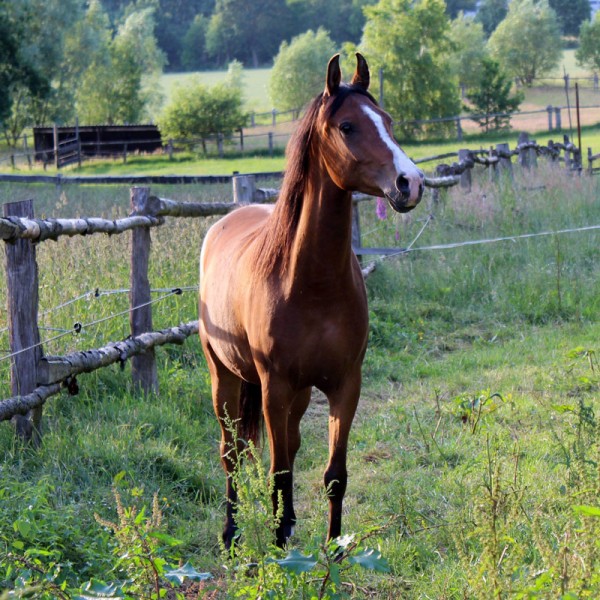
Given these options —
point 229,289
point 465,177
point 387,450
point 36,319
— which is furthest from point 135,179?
point 229,289

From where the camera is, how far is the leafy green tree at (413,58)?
50.6 metres

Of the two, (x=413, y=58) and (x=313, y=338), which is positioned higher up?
(x=413, y=58)

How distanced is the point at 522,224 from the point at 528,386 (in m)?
4.82

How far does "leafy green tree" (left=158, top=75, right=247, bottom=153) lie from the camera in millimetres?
50625

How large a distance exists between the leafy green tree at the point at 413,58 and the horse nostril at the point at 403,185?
154 ft

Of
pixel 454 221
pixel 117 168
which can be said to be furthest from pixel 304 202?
pixel 117 168

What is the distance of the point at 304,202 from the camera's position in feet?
12.1

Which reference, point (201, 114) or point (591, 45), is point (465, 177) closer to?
point (201, 114)

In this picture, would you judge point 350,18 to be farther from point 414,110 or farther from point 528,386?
point 528,386

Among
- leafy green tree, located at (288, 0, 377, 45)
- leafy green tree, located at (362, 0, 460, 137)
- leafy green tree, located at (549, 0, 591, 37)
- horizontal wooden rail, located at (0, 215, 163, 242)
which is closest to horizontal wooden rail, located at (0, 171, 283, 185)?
horizontal wooden rail, located at (0, 215, 163, 242)

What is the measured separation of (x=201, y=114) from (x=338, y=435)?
49391mm

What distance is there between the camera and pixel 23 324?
4.75 m

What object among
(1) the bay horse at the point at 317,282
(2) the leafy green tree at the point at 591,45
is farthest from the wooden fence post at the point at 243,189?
(2) the leafy green tree at the point at 591,45

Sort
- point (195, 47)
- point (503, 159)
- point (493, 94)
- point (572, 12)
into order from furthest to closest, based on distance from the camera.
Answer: point (195, 47)
point (572, 12)
point (493, 94)
point (503, 159)
